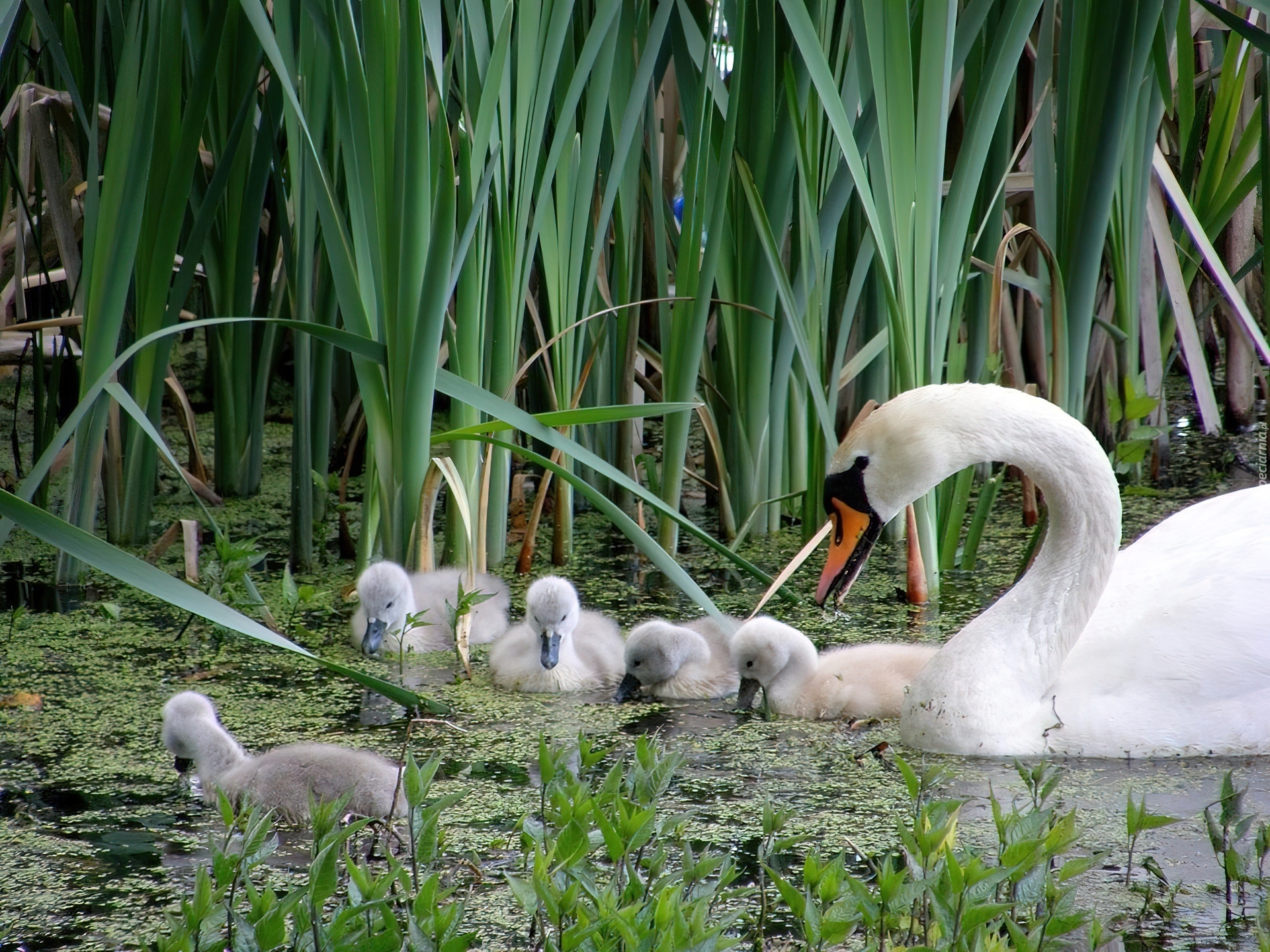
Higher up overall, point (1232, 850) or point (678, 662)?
point (678, 662)

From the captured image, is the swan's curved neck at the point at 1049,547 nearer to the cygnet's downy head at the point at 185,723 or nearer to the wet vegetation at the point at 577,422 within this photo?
the wet vegetation at the point at 577,422

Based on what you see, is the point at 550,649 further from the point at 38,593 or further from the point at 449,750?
the point at 38,593

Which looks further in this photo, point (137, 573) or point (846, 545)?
point (846, 545)

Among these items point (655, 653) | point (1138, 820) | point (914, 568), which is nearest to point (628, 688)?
point (655, 653)

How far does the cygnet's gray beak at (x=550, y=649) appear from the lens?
3.25 meters

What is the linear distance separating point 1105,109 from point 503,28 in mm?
1532

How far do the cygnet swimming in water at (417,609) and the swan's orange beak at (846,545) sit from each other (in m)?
0.82

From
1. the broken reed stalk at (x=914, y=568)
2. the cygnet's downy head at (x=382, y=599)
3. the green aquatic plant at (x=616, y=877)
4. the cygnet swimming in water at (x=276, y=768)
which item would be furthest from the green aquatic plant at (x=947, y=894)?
the broken reed stalk at (x=914, y=568)

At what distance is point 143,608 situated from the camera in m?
3.85

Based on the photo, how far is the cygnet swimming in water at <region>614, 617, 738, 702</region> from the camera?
3.22 metres

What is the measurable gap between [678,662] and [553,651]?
0.27m

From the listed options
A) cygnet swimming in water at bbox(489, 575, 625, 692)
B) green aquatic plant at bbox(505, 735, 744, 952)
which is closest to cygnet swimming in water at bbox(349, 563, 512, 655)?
cygnet swimming in water at bbox(489, 575, 625, 692)

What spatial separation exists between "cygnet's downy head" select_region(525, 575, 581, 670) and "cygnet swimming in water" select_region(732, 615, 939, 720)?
38 centimetres

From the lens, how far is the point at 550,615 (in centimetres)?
326
